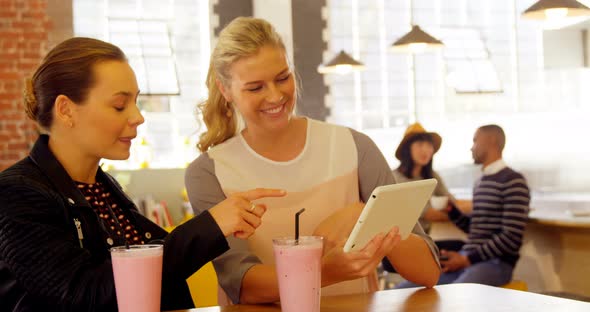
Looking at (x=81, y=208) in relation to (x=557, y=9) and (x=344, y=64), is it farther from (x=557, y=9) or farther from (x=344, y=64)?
(x=344, y=64)

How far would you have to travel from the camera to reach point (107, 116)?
5.33ft

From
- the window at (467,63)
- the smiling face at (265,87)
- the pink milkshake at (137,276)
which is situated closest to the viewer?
the pink milkshake at (137,276)

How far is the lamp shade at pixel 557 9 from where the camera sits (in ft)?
15.9

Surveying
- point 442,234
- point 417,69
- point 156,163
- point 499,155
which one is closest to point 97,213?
point 499,155

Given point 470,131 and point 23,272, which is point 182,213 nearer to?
point 470,131

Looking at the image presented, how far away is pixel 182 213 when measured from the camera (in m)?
7.06

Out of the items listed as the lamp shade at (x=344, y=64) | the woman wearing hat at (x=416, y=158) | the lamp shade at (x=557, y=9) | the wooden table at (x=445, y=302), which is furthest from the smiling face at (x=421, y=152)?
the wooden table at (x=445, y=302)

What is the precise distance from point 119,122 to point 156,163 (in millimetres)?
6941

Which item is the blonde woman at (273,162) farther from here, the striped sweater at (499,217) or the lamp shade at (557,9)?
the lamp shade at (557,9)

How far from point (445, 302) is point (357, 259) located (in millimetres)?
235

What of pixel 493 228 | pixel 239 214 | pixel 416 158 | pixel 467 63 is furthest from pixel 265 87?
pixel 467 63

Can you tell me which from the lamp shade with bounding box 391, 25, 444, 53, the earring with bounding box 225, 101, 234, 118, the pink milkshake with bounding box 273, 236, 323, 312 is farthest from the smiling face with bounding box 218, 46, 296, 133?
the lamp shade with bounding box 391, 25, 444, 53

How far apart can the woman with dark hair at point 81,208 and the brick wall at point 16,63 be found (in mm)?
5119

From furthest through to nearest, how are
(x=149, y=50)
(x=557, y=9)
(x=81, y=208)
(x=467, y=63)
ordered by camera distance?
(x=467, y=63) → (x=149, y=50) → (x=557, y=9) → (x=81, y=208)
